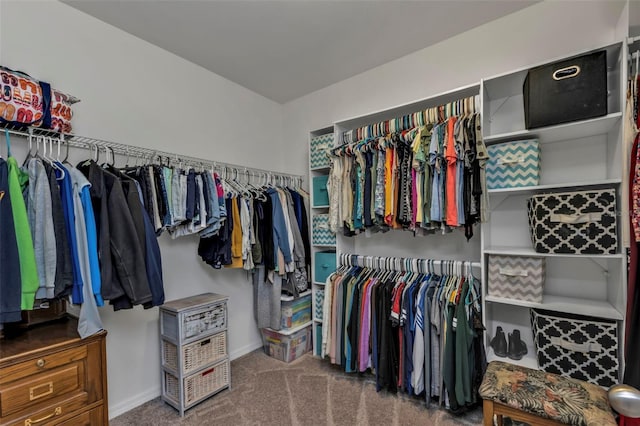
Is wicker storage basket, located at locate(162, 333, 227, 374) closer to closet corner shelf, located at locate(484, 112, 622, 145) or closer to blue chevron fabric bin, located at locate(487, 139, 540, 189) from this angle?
blue chevron fabric bin, located at locate(487, 139, 540, 189)

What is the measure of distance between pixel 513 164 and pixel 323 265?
65.6 inches

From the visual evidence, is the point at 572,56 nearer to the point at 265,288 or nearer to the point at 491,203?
the point at 491,203

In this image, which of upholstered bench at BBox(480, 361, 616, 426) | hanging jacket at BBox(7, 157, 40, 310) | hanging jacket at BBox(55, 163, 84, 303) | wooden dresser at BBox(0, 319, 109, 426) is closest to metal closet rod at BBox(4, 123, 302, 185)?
hanging jacket at BBox(55, 163, 84, 303)

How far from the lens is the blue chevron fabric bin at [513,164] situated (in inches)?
69.5

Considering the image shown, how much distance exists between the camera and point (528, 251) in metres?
1.78

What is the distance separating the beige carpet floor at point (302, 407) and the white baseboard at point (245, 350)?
324 mm

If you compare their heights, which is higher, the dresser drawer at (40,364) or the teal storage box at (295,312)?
the dresser drawer at (40,364)

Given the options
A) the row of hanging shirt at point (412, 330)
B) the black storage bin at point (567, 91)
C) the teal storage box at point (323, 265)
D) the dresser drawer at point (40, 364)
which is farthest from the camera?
the teal storage box at point (323, 265)

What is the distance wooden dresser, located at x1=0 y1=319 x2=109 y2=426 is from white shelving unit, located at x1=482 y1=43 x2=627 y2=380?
2216 mm

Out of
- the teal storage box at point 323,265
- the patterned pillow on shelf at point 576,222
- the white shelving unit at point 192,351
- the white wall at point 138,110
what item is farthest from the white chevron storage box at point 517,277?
the white wall at point 138,110

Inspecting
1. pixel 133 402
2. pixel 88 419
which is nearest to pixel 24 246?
pixel 88 419

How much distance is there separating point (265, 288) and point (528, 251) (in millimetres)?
2084

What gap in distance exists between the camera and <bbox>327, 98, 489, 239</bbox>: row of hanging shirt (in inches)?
71.7

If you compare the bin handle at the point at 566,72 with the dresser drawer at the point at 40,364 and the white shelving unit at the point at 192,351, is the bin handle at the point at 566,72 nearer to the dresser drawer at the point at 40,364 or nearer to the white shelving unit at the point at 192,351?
the white shelving unit at the point at 192,351
